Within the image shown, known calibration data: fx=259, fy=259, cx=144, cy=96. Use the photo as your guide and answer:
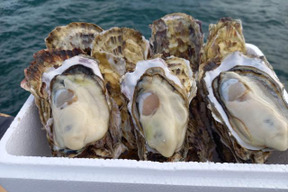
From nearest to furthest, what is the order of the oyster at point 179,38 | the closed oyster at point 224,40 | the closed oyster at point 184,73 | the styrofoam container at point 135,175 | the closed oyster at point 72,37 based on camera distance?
the styrofoam container at point 135,175 → the closed oyster at point 184,73 → the closed oyster at point 224,40 → the closed oyster at point 72,37 → the oyster at point 179,38

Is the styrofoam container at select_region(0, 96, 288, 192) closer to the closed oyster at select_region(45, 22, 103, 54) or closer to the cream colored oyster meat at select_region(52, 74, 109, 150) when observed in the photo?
the cream colored oyster meat at select_region(52, 74, 109, 150)

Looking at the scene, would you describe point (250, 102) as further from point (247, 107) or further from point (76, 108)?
point (76, 108)

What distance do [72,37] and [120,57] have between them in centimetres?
44

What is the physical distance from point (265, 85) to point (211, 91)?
0.75 ft

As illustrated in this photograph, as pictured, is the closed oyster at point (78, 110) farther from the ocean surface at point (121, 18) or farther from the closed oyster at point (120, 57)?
the ocean surface at point (121, 18)

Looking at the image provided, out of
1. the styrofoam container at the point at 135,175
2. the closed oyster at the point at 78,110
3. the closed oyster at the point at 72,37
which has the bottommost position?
the styrofoam container at the point at 135,175

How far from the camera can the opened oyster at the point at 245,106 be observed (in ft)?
3.17

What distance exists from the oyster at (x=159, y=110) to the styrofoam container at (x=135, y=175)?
0.33 feet

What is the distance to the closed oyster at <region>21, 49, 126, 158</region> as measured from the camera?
3.25ft

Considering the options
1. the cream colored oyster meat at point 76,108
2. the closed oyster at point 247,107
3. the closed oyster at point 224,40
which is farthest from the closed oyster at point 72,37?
the closed oyster at point 247,107

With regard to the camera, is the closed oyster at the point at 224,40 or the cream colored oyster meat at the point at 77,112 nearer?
the cream colored oyster meat at the point at 77,112

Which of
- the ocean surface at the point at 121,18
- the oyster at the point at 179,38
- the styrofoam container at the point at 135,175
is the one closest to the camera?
the styrofoam container at the point at 135,175

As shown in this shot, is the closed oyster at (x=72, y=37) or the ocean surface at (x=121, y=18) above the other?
the closed oyster at (x=72, y=37)

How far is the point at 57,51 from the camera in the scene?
1318 millimetres
